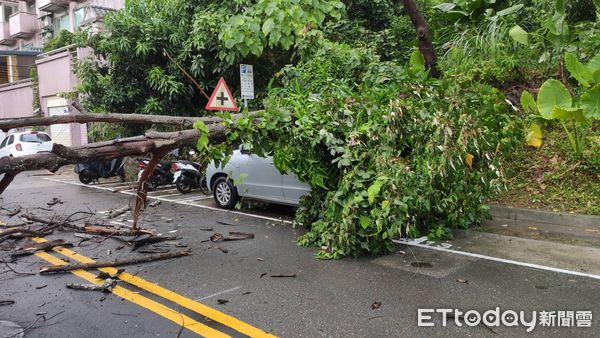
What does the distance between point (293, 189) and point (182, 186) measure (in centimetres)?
475

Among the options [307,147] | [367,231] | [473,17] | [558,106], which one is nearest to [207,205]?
[307,147]

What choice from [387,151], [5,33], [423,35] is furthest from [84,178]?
[5,33]

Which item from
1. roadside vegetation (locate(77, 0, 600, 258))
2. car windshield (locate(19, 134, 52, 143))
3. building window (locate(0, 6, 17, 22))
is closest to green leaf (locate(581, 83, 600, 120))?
roadside vegetation (locate(77, 0, 600, 258))

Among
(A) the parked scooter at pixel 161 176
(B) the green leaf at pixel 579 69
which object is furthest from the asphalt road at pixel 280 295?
(A) the parked scooter at pixel 161 176

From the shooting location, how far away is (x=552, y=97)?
7203 mm

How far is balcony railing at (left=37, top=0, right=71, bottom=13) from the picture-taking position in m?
30.2

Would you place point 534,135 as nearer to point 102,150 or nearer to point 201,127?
point 201,127

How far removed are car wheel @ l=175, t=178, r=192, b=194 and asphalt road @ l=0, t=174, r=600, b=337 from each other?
17.6ft

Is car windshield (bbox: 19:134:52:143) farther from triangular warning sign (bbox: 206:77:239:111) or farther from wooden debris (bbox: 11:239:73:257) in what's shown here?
wooden debris (bbox: 11:239:73:257)

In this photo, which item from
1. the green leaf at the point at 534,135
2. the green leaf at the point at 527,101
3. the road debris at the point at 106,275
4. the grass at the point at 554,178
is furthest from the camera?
the grass at the point at 554,178

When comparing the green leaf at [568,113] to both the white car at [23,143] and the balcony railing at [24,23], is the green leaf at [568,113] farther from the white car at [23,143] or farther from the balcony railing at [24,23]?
the balcony railing at [24,23]

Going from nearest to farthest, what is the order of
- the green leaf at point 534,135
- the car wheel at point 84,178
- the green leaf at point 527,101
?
the green leaf at point 534,135, the green leaf at point 527,101, the car wheel at point 84,178

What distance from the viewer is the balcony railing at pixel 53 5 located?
99.1 feet

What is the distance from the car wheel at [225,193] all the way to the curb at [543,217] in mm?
4892
